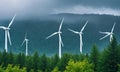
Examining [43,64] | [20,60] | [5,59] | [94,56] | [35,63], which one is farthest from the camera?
[20,60]

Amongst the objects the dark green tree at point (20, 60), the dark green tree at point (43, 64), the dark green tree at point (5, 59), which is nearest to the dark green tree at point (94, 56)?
the dark green tree at point (43, 64)

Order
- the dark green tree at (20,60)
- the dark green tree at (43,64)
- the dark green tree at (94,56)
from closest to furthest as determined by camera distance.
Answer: the dark green tree at (94,56) < the dark green tree at (43,64) < the dark green tree at (20,60)

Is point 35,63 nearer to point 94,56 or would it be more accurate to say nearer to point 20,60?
point 20,60

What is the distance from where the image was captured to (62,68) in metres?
139

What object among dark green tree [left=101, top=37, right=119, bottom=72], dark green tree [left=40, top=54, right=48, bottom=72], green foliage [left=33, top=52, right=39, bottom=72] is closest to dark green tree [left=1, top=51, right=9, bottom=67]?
green foliage [left=33, top=52, right=39, bottom=72]

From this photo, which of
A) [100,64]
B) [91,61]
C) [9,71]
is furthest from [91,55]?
[9,71]

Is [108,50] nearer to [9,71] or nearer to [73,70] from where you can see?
[73,70]

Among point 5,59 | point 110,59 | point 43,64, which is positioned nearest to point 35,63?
point 43,64

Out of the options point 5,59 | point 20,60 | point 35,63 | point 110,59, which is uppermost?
point 110,59

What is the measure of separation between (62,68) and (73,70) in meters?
39.7

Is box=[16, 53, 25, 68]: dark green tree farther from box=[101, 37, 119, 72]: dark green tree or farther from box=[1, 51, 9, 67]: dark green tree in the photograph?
box=[101, 37, 119, 72]: dark green tree

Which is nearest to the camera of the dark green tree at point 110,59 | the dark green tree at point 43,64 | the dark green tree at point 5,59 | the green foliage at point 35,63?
the dark green tree at point 110,59

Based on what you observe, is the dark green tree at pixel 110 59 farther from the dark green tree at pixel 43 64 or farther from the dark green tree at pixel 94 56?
the dark green tree at pixel 43 64

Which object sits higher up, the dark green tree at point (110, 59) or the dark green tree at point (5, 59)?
the dark green tree at point (110, 59)
